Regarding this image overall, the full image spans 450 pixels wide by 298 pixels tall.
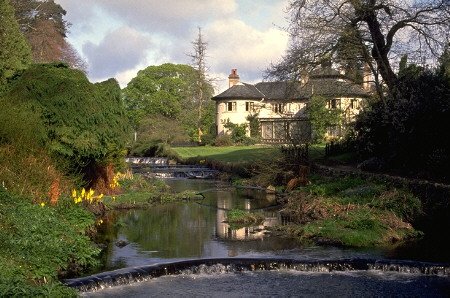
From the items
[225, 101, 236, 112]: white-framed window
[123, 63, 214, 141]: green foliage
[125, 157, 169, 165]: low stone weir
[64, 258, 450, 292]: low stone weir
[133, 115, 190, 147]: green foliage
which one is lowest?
[64, 258, 450, 292]: low stone weir

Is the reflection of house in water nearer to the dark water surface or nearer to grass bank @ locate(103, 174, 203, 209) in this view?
grass bank @ locate(103, 174, 203, 209)

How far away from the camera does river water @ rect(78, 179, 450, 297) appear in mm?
12602

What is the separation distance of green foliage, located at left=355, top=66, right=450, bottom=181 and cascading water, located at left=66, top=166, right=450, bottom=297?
747cm

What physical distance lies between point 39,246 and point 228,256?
5116 millimetres

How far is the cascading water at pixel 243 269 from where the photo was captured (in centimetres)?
1262

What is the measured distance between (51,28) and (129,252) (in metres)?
36.4

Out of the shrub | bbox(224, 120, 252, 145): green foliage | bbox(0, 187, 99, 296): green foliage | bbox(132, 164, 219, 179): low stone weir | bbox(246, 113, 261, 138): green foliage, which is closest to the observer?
bbox(0, 187, 99, 296): green foliage

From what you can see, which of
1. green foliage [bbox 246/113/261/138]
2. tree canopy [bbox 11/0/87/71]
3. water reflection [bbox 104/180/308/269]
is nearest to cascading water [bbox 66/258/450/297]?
water reflection [bbox 104/180/308/269]

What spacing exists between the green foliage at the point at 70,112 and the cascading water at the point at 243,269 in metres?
3.70

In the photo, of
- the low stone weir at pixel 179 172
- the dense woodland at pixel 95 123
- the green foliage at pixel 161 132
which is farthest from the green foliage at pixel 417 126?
the green foliage at pixel 161 132

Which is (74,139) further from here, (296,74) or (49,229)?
(296,74)

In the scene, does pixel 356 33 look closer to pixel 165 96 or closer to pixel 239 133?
pixel 239 133

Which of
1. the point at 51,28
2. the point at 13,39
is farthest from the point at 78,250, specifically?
the point at 51,28

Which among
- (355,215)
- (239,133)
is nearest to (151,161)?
(239,133)
